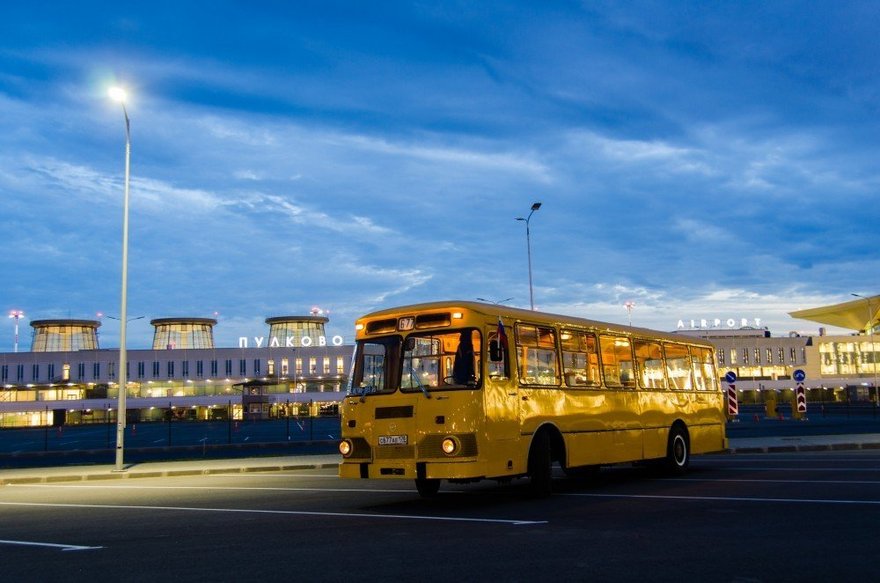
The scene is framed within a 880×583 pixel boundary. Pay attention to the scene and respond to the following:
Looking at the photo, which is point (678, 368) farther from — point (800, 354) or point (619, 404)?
point (800, 354)

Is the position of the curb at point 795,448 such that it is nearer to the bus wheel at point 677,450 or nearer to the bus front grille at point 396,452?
the bus wheel at point 677,450

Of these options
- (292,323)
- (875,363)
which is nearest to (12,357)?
(292,323)

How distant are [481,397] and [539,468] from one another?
2.04 m

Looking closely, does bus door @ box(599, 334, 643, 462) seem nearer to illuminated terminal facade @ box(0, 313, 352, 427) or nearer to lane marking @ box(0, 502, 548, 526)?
lane marking @ box(0, 502, 548, 526)

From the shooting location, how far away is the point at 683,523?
10930 mm

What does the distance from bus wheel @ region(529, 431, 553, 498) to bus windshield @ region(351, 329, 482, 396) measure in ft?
6.41

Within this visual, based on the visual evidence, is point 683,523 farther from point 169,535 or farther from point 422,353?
point 169,535

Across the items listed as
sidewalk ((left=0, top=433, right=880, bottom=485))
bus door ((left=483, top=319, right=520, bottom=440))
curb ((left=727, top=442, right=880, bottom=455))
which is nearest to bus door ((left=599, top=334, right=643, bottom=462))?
bus door ((left=483, top=319, right=520, bottom=440))

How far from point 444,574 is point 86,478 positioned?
17789 mm

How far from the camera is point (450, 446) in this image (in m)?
13.2

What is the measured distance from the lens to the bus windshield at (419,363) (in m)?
13.7

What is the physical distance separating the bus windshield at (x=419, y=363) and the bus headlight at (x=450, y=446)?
81 cm

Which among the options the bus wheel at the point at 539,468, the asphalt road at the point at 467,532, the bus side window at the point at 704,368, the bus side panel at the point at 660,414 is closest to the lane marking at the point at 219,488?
the asphalt road at the point at 467,532

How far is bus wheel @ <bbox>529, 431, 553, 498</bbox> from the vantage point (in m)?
14.5
